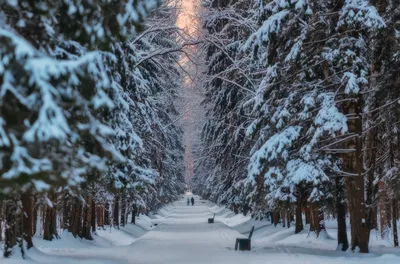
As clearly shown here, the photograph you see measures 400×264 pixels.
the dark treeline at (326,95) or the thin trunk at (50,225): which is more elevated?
the dark treeline at (326,95)

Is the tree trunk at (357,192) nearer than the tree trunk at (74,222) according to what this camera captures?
Yes

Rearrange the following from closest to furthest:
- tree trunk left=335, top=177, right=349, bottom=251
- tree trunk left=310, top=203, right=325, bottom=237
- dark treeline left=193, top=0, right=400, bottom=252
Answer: dark treeline left=193, top=0, right=400, bottom=252 → tree trunk left=335, top=177, right=349, bottom=251 → tree trunk left=310, top=203, right=325, bottom=237

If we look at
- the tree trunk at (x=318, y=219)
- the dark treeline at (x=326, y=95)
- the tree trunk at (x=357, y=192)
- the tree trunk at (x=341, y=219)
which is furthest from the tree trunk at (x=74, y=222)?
the tree trunk at (x=357, y=192)

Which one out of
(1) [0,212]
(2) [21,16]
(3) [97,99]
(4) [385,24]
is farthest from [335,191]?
(2) [21,16]

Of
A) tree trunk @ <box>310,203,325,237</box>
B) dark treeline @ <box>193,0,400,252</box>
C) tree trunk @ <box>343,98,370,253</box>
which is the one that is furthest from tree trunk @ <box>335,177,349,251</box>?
tree trunk @ <box>310,203,325,237</box>

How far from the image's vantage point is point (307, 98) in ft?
47.1

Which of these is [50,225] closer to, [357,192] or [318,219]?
[318,219]

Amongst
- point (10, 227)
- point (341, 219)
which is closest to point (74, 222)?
point (10, 227)

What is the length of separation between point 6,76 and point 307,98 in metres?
10.6

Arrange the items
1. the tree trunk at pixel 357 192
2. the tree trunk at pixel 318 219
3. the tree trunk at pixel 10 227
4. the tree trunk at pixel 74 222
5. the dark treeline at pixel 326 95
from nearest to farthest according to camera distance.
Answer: the tree trunk at pixel 10 227
the dark treeline at pixel 326 95
the tree trunk at pixel 357 192
the tree trunk at pixel 318 219
the tree trunk at pixel 74 222

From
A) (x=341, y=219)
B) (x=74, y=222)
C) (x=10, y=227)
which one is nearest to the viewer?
(x=10, y=227)

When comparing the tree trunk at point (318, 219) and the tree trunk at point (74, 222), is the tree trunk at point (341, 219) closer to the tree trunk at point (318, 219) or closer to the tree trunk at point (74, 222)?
the tree trunk at point (318, 219)

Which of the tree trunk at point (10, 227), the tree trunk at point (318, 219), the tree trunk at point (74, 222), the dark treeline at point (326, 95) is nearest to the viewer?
the tree trunk at point (10, 227)

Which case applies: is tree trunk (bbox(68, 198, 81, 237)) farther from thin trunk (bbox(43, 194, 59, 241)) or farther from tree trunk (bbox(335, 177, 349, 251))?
tree trunk (bbox(335, 177, 349, 251))
